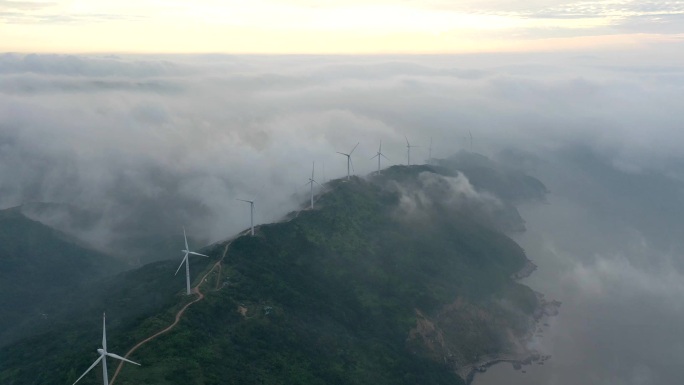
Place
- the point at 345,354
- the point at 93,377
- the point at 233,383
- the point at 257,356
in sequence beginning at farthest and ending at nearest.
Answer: the point at 345,354
the point at 257,356
the point at 233,383
the point at 93,377

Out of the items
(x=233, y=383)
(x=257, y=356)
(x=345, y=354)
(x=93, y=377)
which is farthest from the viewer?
(x=345, y=354)

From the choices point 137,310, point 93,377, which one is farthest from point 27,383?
point 137,310

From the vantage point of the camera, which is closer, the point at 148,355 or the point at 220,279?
the point at 148,355

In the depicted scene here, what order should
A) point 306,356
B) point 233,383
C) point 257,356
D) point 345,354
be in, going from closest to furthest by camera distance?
point 233,383 < point 257,356 < point 306,356 < point 345,354

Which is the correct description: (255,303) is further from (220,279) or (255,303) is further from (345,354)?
(345,354)

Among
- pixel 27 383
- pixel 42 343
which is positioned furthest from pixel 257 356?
pixel 42 343

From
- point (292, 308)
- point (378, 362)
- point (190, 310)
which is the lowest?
point (378, 362)

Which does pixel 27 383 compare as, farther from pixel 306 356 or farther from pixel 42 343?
pixel 306 356

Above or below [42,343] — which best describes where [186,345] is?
above

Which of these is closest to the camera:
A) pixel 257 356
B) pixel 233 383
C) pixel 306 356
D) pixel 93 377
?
pixel 93 377
